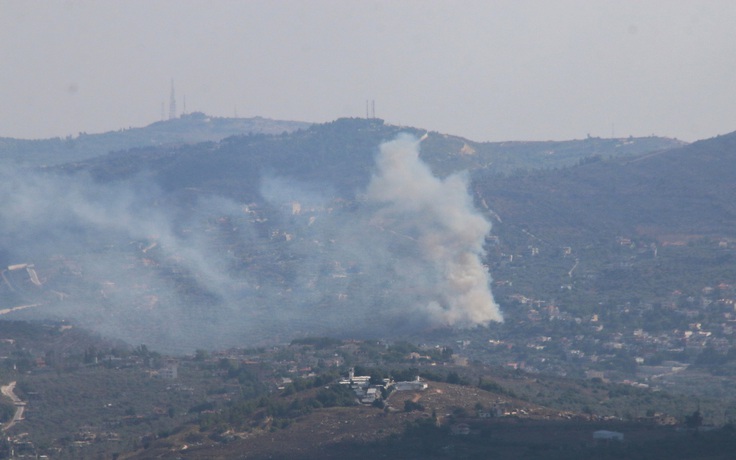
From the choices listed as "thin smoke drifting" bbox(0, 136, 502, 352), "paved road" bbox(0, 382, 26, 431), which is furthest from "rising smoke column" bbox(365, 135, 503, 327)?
"paved road" bbox(0, 382, 26, 431)

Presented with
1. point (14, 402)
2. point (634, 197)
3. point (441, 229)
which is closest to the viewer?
point (14, 402)

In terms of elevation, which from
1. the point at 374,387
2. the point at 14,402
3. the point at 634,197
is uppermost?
the point at 634,197

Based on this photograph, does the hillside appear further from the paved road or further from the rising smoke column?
the paved road

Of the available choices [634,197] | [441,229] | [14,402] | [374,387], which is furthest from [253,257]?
[374,387]

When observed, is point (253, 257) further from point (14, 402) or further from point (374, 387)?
point (374, 387)

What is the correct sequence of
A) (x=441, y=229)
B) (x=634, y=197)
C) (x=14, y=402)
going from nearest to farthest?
(x=14, y=402)
(x=441, y=229)
(x=634, y=197)

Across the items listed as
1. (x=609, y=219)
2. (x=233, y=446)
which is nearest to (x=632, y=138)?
(x=609, y=219)

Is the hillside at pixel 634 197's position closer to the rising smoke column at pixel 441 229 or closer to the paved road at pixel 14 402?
the rising smoke column at pixel 441 229

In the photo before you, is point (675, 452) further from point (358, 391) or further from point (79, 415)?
point (79, 415)
